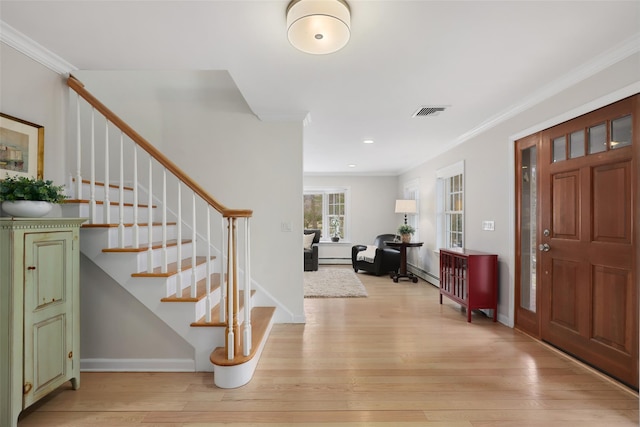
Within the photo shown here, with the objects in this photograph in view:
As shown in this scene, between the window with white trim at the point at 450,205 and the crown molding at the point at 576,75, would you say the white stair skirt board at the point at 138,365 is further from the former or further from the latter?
the window with white trim at the point at 450,205

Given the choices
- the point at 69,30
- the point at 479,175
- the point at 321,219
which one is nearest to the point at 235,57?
the point at 69,30

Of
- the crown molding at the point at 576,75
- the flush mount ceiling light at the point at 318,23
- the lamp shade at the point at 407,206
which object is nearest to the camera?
the flush mount ceiling light at the point at 318,23

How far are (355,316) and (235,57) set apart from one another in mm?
2970

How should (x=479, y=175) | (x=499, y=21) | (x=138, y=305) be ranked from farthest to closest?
(x=479, y=175), (x=138, y=305), (x=499, y=21)

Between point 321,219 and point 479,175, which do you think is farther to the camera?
point 321,219

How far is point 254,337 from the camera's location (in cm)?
264

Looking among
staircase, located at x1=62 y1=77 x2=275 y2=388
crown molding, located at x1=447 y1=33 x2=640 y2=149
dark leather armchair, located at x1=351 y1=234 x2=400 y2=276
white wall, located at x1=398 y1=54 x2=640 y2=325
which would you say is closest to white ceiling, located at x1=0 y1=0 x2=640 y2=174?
crown molding, located at x1=447 y1=33 x2=640 y2=149

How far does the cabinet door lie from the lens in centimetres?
187

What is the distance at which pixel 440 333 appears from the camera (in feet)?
10.8

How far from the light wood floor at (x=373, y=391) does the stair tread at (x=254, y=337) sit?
180 millimetres

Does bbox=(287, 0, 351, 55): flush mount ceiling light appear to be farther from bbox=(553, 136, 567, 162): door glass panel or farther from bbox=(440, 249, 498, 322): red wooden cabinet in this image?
bbox=(440, 249, 498, 322): red wooden cabinet

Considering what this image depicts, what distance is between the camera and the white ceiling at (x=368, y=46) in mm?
1786

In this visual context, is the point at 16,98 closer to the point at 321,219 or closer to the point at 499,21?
the point at 499,21

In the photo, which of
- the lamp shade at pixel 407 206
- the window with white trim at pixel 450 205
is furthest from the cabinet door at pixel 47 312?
the lamp shade at pixel 407 206
